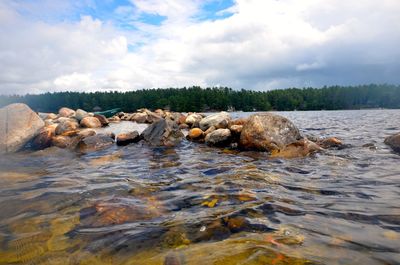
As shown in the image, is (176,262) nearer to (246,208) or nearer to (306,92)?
(246,208)

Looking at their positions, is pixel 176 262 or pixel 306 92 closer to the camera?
pixel 176 262

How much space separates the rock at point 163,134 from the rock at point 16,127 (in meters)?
4.59

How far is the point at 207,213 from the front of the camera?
4.29 m

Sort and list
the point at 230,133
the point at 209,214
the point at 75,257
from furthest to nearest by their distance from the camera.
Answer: the point at 230,133 < the point at 209,214 < the point at 75,257

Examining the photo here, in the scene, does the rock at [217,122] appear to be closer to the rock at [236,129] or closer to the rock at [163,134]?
the rock at [236,129]

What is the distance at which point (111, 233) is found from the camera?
12.1 feet

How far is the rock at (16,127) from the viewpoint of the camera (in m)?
11.9

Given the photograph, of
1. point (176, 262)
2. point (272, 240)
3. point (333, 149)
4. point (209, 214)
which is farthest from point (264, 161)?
point (176, 262)

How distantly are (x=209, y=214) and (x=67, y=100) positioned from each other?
123 meters

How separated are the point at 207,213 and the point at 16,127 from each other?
11131mm

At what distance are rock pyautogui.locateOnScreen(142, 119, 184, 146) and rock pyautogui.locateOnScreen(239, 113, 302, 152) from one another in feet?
11.0

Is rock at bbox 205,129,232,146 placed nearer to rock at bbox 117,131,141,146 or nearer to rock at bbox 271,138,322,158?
rock at bbox 271,138,322,158

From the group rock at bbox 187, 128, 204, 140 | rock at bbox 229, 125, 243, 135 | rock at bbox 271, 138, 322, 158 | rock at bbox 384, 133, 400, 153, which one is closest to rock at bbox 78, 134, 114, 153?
rock at bbox 187, 128, 204, 140

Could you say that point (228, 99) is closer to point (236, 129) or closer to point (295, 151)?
point (236, 129)
